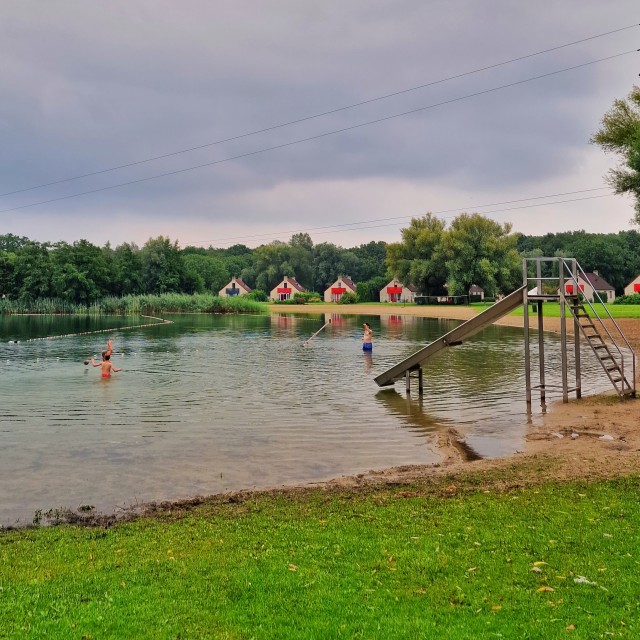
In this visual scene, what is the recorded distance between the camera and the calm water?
12.4 metres

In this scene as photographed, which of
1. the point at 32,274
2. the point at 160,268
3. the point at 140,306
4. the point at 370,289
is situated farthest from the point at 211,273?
the point at 140,306

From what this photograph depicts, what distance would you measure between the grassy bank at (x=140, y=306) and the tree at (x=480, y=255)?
33321 mm

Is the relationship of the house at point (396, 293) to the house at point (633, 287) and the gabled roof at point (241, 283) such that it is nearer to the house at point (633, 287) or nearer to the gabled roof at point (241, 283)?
the gabled roof at point (241, 283)

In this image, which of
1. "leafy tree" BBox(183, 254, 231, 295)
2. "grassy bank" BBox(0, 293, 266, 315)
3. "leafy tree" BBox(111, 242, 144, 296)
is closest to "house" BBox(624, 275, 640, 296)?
"grassy bank" BBox(0, 293, 266, 315)

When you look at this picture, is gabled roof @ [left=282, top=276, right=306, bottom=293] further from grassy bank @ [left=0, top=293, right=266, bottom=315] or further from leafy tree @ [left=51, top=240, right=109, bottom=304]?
leafy tree @ [left=51, top=240, right=109, bottom=304]

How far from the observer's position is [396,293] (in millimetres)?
138625

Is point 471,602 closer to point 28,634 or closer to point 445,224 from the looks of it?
point 28,634

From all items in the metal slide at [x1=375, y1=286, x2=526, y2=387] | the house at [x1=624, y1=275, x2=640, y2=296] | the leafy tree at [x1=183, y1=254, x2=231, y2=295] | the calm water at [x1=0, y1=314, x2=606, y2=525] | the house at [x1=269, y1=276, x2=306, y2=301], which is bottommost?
the calm water at [x1=0, y1=314, x2=606, y2=525]

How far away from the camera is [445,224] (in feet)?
381

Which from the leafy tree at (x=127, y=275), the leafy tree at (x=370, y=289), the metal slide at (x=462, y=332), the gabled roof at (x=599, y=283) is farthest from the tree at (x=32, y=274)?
the gabled roof at (x=599, y=283)

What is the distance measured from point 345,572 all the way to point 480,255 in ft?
333

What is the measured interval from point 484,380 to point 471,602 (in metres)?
20.2

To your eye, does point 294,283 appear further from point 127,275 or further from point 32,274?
point 32,274

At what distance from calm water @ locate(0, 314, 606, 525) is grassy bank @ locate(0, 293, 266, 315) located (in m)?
59.6
